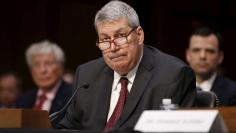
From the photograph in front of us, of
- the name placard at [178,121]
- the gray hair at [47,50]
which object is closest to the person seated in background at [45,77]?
the gray hair at [47,50]

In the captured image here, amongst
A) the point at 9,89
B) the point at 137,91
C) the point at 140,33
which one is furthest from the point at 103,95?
the point at 9,89

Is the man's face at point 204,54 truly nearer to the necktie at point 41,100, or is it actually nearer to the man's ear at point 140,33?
the necktie at point 41,100

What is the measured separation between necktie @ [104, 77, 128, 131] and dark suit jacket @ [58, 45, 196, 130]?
0.14 feet

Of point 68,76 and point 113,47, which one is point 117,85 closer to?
point 113,47

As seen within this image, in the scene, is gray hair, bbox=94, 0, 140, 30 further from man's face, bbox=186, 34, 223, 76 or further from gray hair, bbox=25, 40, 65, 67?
gray hair, bbox=25, 40, 65, 67

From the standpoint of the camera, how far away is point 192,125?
2627mm

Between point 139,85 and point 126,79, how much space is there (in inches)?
4.7

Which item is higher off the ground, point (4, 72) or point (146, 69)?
point (146, 69)

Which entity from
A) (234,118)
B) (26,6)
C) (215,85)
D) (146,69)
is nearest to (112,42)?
(146,69)

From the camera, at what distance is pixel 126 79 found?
13.0 feet

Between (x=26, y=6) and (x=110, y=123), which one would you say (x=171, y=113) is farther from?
(x=26, y=6)

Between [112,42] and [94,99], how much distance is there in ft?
1.25

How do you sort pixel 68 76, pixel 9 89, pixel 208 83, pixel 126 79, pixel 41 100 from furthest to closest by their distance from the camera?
pixel 68 76 < pixel 9 89 < pixel 41 100 < pixel 208 83 < pixel 126 79

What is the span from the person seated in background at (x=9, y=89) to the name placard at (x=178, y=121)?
4306 millimetres
